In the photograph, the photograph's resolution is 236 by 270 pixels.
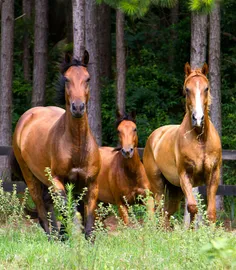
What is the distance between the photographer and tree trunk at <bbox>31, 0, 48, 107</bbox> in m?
20.0

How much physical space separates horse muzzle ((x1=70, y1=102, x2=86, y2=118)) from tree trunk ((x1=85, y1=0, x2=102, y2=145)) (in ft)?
22.4

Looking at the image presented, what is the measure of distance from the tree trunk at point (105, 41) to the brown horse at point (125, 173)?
10.9 metres

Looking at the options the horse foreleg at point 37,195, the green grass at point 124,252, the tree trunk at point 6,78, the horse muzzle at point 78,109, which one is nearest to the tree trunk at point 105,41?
the tree trunk at point 6,78

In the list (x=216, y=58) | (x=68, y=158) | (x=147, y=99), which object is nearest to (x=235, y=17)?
(x=147, y=99)

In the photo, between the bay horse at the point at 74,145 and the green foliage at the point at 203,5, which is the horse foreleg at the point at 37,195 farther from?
the green foliage at the point at 203,5

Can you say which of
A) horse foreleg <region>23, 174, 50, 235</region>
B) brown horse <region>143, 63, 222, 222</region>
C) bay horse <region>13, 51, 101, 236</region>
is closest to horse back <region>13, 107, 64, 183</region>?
bay horse <region>13, 51, 101, 236</region>

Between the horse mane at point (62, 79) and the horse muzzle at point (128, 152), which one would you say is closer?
the horse mane at point (62, 79)

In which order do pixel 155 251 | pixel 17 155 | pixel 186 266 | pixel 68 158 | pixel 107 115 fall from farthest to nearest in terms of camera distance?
pixel 107 115
pixel 17 155
pixel 68 158
pixel 155 251
pixel 186 266

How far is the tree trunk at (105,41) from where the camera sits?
2336cm

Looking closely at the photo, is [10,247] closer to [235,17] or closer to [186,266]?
[186,266]

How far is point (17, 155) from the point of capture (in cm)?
1126

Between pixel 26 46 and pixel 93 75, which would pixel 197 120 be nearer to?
pixel 93 75

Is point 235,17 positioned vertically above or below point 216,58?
above

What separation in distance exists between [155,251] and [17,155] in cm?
448
